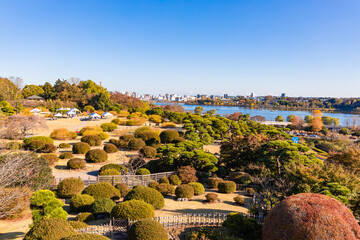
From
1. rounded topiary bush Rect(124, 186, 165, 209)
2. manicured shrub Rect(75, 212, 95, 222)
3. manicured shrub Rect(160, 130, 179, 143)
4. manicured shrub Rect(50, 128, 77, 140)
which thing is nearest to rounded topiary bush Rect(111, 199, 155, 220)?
manicured shrub Rect(75, 212, 95, 222)

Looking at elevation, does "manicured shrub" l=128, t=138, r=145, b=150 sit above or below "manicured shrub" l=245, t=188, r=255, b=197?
above

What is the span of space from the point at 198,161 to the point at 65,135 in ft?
66.3

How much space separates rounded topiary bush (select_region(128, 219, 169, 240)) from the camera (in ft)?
24.2

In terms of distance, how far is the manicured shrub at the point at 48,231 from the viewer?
6.14 metres

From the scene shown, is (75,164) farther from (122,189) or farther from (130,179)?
(122,189)

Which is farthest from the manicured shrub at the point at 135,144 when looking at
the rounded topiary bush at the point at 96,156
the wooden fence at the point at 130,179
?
the wooden fence at the point at 130,179

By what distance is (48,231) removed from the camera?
6238 millimetres

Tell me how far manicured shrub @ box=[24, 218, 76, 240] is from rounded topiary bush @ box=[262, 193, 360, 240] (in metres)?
6.35

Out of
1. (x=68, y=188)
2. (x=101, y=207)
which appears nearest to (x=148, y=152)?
(x=68, y=188)

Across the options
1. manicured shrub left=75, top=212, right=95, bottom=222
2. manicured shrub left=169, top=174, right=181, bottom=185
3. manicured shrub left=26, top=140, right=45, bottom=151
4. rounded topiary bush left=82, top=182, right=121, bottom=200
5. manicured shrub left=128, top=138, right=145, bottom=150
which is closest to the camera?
manicured shrub left=75, top=212, right=95, bottom=222

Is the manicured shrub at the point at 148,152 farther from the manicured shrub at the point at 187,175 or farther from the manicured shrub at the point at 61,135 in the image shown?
the manicured shrub at the point at 61,135

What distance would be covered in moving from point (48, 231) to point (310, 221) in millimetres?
7674

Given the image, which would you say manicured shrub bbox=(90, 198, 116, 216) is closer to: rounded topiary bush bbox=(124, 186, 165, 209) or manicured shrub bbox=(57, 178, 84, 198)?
rounded topiary bush bbox=(124, 186, 165, 209)

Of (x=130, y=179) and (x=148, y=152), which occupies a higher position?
(x=148, y=152)
